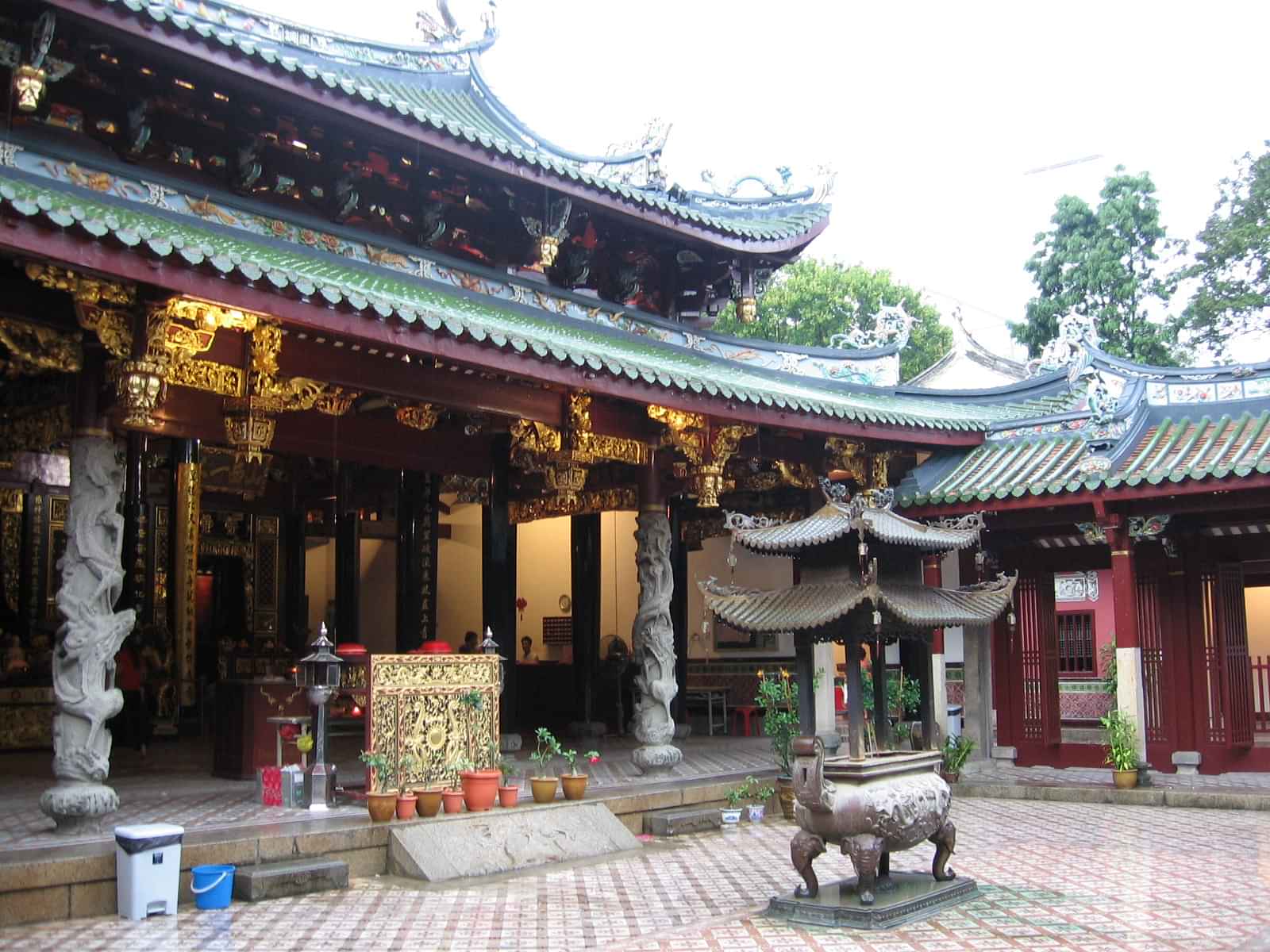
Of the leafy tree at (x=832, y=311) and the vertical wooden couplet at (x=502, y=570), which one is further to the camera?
the leafy tree at (x=832, y=311)

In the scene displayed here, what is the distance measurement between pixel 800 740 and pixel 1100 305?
23.6 meters

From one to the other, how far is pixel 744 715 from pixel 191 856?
9.90 m

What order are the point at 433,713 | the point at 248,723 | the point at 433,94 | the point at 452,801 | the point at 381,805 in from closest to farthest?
1. the point at 381,805
2. the point at 452,801
3. the point at 433,713
4. the point at 248,723
5. the point at 433,94

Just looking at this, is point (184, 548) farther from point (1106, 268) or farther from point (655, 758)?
point (1106, 268)

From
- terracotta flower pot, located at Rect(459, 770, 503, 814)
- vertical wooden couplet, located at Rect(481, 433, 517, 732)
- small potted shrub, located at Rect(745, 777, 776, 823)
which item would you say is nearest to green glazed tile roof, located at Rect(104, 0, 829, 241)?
vertical wooden couplet, located at Rect(481, 433, 517, 732)

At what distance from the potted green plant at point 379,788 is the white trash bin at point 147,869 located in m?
1.62

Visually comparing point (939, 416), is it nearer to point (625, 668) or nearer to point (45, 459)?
point (625, 668)

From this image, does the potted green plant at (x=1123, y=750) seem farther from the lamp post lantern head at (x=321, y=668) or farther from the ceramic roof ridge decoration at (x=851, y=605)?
the lamp post lantern head at (x=321, y=668)

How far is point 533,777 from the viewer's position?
31.0 ft

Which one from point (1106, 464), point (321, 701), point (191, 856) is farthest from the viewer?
point (1106, 464)

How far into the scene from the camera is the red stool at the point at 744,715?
16078mm

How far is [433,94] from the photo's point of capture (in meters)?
13.5

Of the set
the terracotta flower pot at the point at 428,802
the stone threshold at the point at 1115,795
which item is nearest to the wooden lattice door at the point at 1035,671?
the stone threshold at the point at 1115,795

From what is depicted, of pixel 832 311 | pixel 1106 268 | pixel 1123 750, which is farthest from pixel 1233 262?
pixel 1123 750
